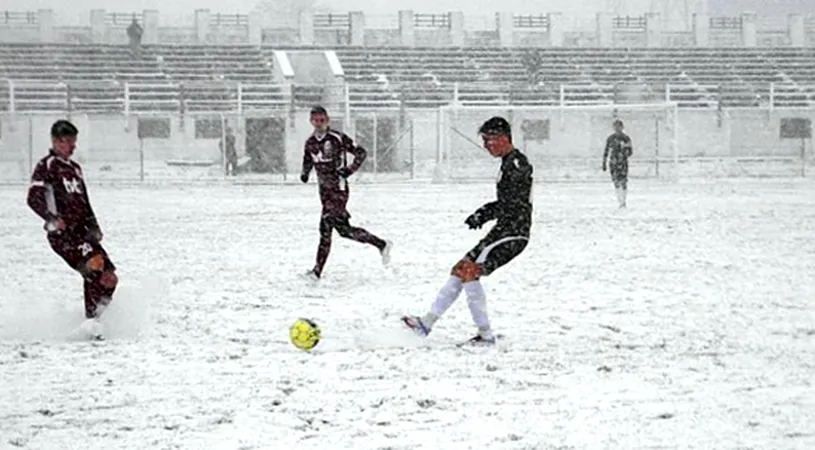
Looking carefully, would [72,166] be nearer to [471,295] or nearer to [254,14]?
[471,295]

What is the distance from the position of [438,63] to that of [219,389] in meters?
47.3

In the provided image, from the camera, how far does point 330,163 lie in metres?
12.2

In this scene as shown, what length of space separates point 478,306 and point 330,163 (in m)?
4.28

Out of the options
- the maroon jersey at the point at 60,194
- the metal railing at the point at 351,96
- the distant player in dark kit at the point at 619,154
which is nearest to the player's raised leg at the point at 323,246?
the maroon jersey at the point at 60,194

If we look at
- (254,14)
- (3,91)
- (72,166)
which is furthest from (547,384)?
(254,14)

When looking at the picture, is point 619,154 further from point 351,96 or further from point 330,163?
point 351,96

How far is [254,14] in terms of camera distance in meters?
55.7

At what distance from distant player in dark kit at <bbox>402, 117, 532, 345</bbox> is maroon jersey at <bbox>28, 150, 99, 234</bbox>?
282 cm

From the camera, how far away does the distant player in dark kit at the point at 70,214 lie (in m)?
8.73

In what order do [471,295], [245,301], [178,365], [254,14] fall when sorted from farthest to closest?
[254,14] → [245,301] → [471,295] → [178,365]

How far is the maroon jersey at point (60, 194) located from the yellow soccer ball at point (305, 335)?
1.84 m

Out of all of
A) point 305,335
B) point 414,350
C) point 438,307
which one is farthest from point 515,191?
point 305,335

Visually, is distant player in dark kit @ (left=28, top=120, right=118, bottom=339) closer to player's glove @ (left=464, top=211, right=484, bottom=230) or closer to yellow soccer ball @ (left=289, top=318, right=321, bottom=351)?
yellow soccer ball @ (left=289, top=318, right=321, bottom=351)

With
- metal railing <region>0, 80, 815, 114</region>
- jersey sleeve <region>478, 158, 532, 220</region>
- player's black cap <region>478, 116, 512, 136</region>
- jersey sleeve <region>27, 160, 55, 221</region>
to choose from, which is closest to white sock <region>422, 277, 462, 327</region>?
jersey sleeve <region>478, 158, 532, 220</region>
